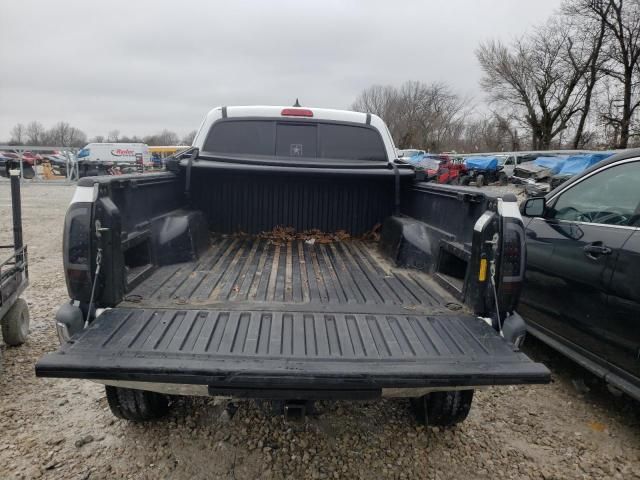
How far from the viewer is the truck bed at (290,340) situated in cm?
195

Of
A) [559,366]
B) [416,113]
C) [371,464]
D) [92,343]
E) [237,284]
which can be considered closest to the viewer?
[92,343]

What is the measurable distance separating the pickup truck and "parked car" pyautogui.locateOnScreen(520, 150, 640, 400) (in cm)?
101

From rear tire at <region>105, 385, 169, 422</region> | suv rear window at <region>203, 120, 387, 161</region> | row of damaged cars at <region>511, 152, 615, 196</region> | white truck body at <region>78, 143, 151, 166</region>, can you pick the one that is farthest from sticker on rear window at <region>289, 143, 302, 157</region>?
white truck body at <region>78, 143, 151, 166</region>

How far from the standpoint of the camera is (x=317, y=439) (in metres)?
2.90

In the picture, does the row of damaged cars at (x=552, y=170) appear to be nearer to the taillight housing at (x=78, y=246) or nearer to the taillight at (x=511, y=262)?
the taillight at (x=511, y=262)

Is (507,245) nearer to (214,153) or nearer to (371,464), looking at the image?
(371,464)

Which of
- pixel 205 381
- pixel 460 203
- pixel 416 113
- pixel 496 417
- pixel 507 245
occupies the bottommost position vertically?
pixel 496 417

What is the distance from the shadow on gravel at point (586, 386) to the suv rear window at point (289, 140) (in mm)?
2620

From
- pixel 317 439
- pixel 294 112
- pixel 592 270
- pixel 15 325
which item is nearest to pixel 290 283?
pixel 317 439

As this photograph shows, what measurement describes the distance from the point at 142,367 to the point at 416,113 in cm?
6939

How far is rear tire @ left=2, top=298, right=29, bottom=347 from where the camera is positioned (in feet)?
12.8

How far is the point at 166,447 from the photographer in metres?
2.77

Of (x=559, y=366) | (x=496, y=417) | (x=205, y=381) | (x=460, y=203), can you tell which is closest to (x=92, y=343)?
(x=205, y=381)

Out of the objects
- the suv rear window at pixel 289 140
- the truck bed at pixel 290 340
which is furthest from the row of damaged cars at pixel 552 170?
the truck bed at pixel 290 340
